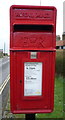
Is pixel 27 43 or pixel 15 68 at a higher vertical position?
pixel 27 43

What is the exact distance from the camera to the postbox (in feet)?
11.1

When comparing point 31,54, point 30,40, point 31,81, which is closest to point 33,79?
point 31,81

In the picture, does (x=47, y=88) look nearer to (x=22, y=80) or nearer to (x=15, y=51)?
(x=22, y=80)

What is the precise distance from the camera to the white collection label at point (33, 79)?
3428 mm

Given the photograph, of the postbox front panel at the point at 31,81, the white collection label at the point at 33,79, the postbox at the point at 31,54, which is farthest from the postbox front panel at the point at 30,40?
the white collection label at the point at 33,79

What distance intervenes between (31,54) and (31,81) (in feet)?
1.46

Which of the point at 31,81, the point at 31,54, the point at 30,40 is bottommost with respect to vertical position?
the point at 31,81

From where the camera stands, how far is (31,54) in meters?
3.41

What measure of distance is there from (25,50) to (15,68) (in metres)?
0.34

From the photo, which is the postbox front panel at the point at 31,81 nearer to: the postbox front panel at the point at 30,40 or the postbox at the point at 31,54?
the postbox at the point at 31,54

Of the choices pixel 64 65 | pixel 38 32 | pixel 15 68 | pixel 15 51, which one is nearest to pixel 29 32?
pixel 38 32

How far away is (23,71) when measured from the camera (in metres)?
3.42

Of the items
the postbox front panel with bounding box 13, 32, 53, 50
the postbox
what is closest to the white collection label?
the postbox

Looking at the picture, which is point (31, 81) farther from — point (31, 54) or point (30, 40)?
point (30, 40)
